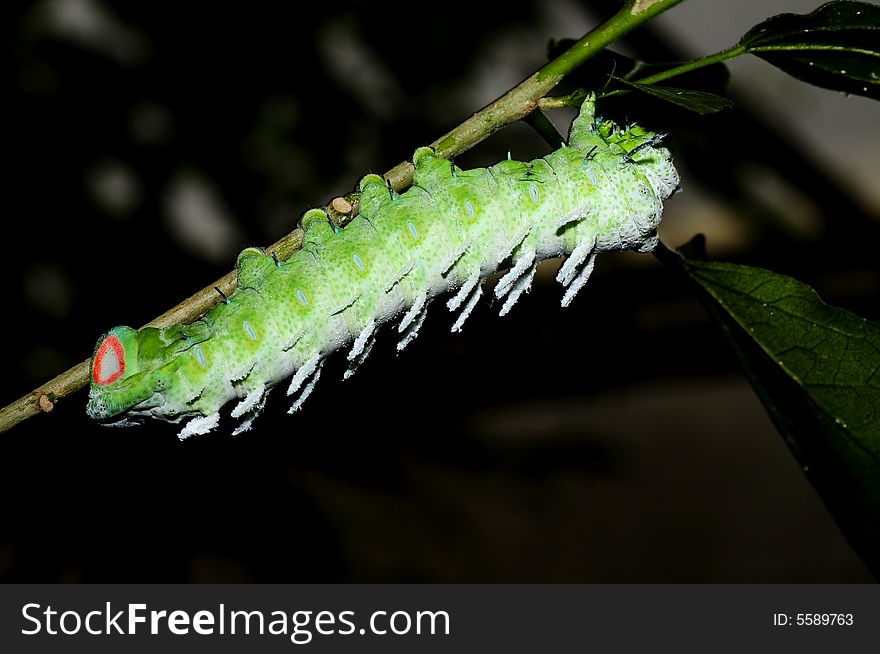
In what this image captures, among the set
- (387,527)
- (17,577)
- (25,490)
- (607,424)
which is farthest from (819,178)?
(17,577)

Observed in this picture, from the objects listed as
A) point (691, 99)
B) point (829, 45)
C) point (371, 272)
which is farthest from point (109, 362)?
point (829, 45)

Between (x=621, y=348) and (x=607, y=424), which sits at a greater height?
(x=621, y=348)

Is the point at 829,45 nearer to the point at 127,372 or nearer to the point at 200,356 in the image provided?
the point at 200,356

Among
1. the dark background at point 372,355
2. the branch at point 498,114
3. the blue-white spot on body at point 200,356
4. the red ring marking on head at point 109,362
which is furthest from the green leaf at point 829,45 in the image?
the dark background at point 372,355

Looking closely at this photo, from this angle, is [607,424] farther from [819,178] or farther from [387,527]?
[819,178]

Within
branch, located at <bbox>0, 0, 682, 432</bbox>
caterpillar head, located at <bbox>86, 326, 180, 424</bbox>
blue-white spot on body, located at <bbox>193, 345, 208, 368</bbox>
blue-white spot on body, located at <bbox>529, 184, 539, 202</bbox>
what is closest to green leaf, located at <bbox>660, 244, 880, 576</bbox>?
blue-white spot on body, located at <bbox>529, 184, 539, 202</bbox>

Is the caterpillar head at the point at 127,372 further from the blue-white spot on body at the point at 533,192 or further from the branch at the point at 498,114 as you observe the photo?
the blue-white spot on body at the point at 533,192
